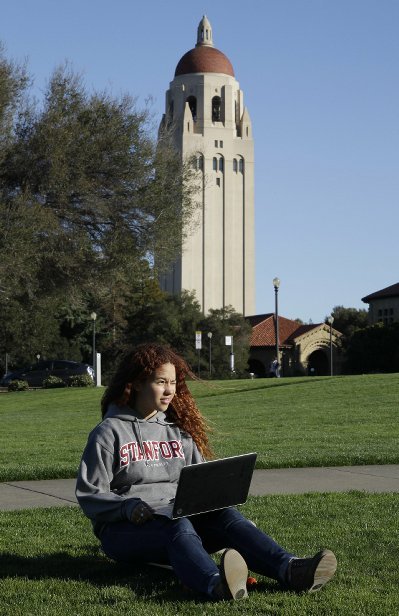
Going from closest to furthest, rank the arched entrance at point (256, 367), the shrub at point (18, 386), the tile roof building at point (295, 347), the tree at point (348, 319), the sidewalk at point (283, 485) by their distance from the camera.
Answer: the sidewalk at point (283, 485), the shrub at point (18, 386), the tile roof building at point (295, 347), the arched entrance at point (256, 367), the tree at point (348, 319)

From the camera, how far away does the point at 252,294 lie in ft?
406

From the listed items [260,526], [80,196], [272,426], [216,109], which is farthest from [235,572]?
[216,109]

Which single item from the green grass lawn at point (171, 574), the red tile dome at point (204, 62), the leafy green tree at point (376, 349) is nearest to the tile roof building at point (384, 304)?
the leafy green tree at point (376, 349)

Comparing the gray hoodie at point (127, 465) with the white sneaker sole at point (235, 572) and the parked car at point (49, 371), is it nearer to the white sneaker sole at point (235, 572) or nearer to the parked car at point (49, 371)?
the white sneaker sole at point (235, 572)

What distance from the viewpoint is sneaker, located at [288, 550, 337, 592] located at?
Result: 4.86m

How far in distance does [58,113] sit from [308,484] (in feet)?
64.7

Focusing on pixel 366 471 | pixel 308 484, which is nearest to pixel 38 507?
pixel 308 484

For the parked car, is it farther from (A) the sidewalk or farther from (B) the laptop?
(B) the laptop

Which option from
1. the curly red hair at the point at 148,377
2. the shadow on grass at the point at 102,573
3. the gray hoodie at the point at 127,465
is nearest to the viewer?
the shadow on grass at the point at 102,573

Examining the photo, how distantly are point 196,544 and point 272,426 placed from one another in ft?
42.5

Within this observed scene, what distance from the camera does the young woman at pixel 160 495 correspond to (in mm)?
4914

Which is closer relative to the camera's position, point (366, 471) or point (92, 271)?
point (366, 471)

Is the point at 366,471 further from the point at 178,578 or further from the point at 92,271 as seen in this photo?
the point at 92,271

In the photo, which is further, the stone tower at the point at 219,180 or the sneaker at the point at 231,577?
the stone tower at the point at 219,180
